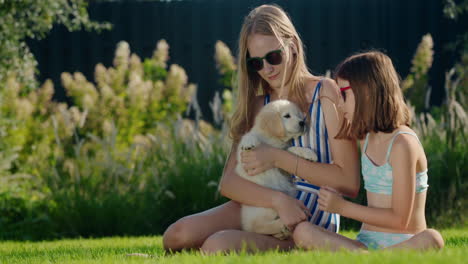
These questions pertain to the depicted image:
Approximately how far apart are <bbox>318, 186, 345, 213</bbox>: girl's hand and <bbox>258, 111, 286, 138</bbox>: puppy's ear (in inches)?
18.6

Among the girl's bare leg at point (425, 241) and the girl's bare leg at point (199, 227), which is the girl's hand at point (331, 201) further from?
the girl's bare leg at point (199, 227)

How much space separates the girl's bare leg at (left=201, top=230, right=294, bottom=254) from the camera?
3.63 meters

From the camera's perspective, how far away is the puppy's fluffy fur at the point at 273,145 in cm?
369

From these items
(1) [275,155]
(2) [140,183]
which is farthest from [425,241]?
(2) [140,183]

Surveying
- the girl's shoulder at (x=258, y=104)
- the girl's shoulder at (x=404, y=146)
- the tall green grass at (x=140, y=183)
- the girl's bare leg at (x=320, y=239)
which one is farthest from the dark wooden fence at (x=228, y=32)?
the girl's shoulder at (x=404, y=146)

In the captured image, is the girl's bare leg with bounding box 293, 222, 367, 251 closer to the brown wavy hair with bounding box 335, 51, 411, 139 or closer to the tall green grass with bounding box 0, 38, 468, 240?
the brown wavy hair with bounding box 335, 51, 411, 139

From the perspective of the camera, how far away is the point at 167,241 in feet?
13.5

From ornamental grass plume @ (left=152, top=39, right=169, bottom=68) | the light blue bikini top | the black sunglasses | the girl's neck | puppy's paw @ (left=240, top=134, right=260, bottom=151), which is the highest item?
ornamental grass plume @ (left=152, top=39, right=169, bottom=68)

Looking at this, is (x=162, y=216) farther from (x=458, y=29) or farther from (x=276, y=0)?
(x=458, y=29)

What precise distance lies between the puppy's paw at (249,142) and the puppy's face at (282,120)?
11 centimetres

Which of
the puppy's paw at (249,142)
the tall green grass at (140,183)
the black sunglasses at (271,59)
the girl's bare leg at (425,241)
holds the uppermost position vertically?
the black sunglasses at (271,59)

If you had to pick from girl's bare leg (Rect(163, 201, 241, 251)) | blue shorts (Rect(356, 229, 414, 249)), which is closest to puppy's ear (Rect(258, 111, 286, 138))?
girl's bare leg (Rect(163, 201, 241, 251))

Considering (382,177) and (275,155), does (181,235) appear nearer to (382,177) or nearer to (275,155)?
(275,155)

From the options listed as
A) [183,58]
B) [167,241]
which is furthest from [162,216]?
[183,58]
